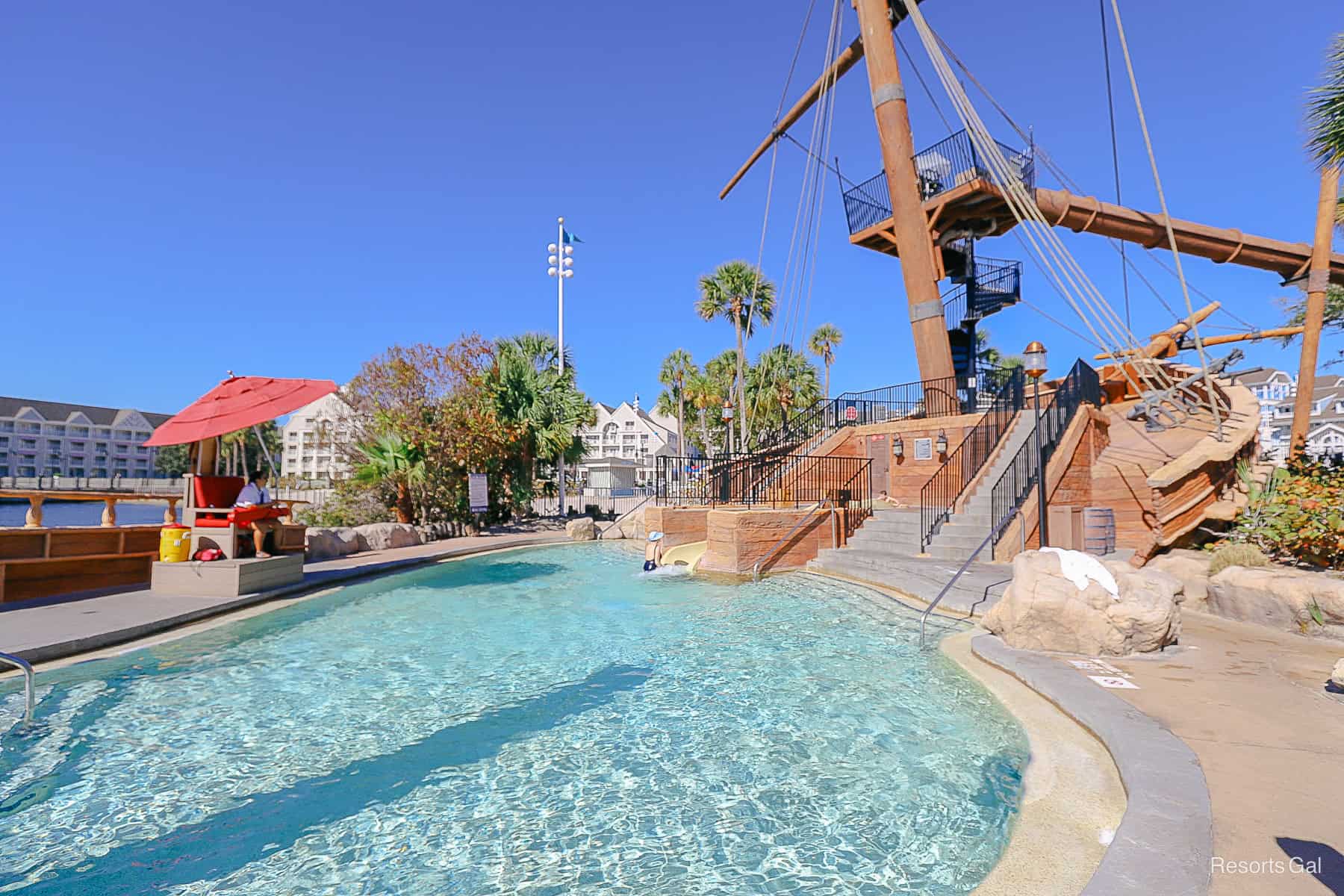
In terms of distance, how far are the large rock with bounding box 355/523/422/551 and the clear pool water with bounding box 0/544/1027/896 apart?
9.64 meters

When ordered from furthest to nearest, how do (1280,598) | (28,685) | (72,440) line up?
(72,440)
(1280,598)
(28,685)

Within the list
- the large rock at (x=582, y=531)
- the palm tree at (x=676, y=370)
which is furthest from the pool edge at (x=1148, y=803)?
the palm tree at (x=676, y=370)

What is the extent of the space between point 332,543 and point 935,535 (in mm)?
14579

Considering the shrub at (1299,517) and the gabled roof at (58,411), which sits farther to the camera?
the gabled roof at (58,411)

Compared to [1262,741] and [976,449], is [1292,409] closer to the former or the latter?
[976,449]

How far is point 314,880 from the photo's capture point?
3.35 metres

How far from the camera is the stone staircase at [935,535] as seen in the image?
1182 centimetres

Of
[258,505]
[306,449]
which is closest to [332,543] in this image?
[258,505]

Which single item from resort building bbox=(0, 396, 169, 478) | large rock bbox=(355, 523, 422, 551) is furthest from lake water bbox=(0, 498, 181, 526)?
large rock bbox=(355, 523, 422, 551)

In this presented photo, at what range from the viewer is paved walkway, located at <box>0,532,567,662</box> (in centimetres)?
688

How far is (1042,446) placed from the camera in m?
11.8

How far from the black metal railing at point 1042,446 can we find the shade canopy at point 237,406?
12283 mm

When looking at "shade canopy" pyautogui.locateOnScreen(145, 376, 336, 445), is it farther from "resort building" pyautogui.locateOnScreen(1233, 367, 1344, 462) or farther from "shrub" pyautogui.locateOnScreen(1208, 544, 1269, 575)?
"resort building" pyautogui.locateOnScreen(1233, 367, 1344, 462)

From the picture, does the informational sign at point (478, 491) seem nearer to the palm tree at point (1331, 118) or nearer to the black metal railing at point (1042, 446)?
the black metal railing at point (1042, 446)
